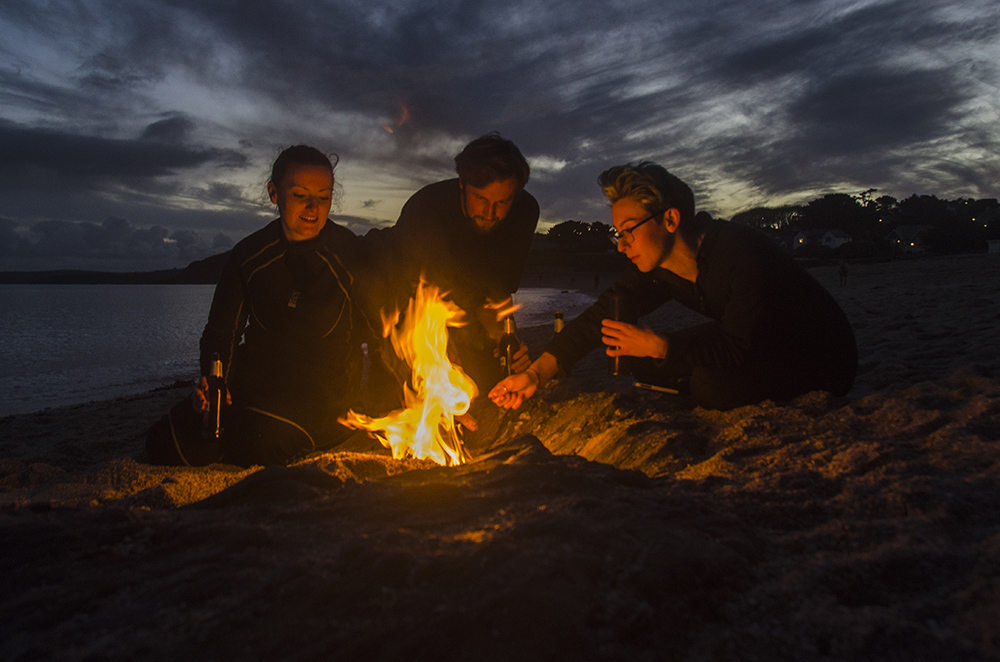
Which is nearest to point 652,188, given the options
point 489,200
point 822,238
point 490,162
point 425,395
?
point 490,162

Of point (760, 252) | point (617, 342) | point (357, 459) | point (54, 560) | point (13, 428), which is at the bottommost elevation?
point (13, 428)

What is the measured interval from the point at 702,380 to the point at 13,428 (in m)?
8.36

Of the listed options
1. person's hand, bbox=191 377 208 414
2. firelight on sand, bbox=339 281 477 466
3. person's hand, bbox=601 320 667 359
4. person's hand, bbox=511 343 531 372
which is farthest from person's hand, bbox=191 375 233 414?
person's hand, bbox=601 320 667 359

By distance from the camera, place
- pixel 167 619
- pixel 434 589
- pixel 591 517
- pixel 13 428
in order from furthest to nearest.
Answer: pixel 13 428 → pixel 591 517 → pixel 434 589 → pixel 167 619

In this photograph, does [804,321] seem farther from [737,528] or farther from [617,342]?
[737,528]

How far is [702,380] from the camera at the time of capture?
12.2ft

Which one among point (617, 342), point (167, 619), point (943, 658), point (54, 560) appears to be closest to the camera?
point (943, 658)

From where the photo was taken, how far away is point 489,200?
4.55 meters

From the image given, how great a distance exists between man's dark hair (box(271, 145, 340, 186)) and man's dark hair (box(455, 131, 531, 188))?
113 centimetres

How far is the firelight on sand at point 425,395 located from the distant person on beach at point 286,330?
0.38m

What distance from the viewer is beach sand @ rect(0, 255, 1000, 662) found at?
→ 4.25 ft

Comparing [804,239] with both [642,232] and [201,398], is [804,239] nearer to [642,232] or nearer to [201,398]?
[642,232]

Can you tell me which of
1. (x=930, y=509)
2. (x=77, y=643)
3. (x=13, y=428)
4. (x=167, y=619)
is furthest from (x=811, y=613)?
(x=13, y=428)

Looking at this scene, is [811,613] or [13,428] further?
[13,428]
